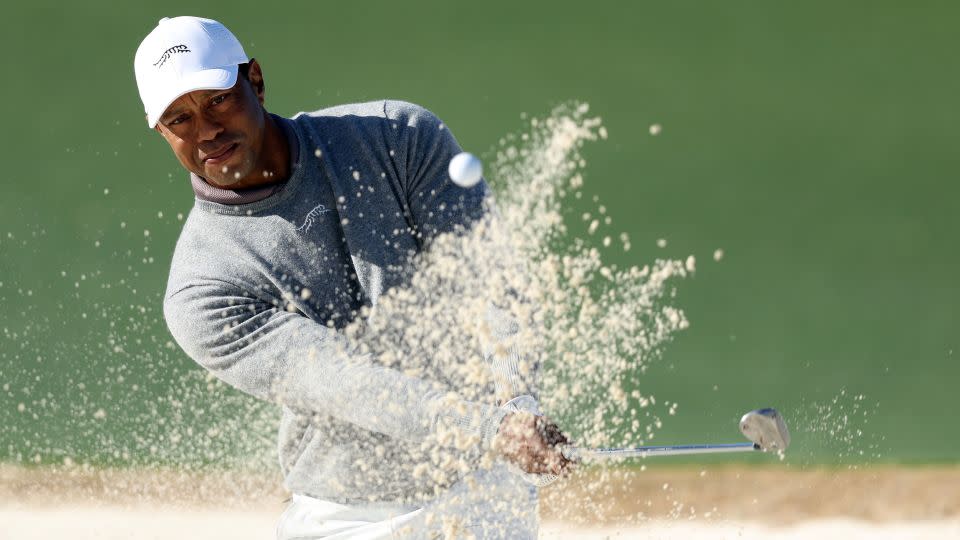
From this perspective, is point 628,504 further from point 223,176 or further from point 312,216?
point 223,176

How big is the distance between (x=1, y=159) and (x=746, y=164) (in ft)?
6.55

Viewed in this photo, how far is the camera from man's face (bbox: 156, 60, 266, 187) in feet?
6.00

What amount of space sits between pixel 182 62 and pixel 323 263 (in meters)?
0.34

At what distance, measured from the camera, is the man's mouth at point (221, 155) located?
1.84 metres

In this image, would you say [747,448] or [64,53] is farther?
[64,53]

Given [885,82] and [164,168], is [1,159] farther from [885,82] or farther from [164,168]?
[885,82]

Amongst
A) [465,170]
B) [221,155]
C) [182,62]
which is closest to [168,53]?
[182,62]

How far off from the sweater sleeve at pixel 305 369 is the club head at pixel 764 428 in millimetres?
413

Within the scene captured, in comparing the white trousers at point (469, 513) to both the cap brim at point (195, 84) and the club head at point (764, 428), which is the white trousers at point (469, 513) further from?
the cap brim at point (195, 84)

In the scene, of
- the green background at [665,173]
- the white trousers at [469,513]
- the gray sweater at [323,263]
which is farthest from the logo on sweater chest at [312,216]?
the green background at [665,173]

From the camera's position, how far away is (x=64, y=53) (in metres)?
3.68

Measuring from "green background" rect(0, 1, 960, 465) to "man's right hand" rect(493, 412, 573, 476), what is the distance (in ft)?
5.96

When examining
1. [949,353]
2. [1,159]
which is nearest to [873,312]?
[949,353]

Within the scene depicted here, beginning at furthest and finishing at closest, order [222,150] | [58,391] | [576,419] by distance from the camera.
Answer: [58,391] → [576,419] → [222,150]
